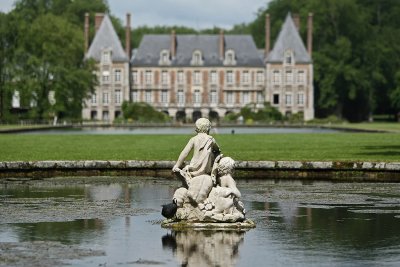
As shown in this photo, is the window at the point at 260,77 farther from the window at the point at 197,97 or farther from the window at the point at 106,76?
the window at the point at 106,76

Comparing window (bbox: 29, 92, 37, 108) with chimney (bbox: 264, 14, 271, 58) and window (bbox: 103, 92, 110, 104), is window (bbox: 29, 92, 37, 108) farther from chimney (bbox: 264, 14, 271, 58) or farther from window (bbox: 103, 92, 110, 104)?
chimney (bbox: 264, 14, 271, 58)

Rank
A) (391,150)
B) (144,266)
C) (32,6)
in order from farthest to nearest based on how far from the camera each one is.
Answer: (32,6), (391,150), (144,266)

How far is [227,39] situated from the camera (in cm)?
11731

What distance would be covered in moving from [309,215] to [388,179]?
24.7 feet

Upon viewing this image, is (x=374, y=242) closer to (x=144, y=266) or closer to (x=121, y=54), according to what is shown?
(x=144, y=266)

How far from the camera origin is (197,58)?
116312 millimetres

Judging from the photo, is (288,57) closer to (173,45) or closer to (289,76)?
(289,76)

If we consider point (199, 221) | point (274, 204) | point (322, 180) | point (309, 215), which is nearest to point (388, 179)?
point (322, 180)

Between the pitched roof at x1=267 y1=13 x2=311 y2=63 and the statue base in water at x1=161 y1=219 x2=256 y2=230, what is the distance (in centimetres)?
9832

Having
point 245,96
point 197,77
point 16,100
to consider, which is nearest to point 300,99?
point 245,96

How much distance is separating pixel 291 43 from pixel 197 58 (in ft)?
37.1

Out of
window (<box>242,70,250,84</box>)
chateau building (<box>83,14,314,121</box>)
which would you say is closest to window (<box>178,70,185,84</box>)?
chateau building (<box>83,14,314,121</box>)

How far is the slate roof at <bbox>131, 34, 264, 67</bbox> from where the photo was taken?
116 metres

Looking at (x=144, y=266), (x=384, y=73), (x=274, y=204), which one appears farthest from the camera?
(x=384, y=73)
